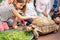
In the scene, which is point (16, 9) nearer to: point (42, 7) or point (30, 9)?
point (30, 9)

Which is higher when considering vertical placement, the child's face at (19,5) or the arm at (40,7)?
the child's face at (19,5)

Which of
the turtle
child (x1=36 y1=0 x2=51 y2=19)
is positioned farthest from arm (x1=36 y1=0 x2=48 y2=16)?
the turtle

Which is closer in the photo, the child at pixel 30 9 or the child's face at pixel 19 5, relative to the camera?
the child's face at pixel 19 5


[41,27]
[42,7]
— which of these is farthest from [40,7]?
[41,27]

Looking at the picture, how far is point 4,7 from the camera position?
36.5 inches

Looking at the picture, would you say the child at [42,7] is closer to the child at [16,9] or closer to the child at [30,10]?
the child at [30,10]

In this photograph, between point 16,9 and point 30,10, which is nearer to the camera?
point 16,9

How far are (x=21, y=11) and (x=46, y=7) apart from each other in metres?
0.28

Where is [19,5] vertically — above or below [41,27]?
above

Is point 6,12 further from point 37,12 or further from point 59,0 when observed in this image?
point 59,0

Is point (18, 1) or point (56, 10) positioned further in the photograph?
point (56, 10)

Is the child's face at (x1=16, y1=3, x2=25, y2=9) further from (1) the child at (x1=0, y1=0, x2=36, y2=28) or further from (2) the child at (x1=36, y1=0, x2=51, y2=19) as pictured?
(2) the child at (x1=36, y1=0, x2=51, y2=19)

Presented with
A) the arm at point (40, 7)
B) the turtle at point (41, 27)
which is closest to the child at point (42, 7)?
the arm at point (40, 7)

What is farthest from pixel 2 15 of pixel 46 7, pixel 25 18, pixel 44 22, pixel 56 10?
pixel 56 10
